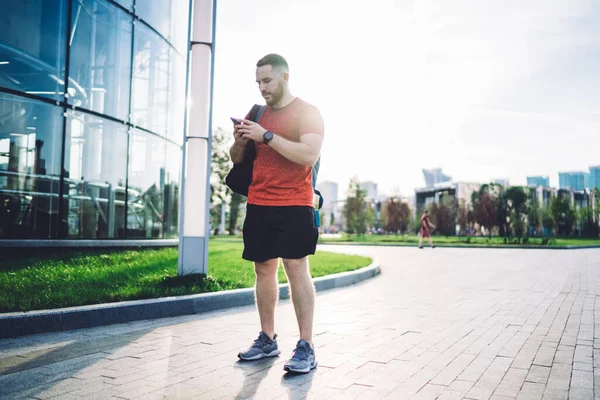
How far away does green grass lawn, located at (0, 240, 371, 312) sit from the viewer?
15.7 ft

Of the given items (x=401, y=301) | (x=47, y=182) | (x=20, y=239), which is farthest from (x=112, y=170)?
(x=401, y=301)

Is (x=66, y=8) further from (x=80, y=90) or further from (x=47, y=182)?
(x=47, y=182)

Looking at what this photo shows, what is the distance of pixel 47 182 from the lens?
9.52 m

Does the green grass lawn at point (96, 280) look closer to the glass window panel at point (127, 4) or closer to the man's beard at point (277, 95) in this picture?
the man's beard at point (277, 95)

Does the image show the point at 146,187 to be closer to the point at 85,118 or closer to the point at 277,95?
the point at 85,118

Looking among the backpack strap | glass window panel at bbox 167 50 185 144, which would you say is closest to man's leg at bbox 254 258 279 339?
the backpack strap

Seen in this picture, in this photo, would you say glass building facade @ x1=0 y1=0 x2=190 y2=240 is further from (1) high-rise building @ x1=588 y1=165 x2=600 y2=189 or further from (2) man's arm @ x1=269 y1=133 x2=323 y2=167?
(1) high-rise building @ x1=588 y1=165 x2=600 y2=189

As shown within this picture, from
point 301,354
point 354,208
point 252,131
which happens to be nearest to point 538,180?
point 354,208

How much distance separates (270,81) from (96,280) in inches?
162

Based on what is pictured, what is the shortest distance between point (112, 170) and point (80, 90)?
6.03 feet

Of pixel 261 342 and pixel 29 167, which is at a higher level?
pixel 29 167

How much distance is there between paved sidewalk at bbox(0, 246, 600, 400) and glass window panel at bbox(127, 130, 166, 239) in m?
6.90

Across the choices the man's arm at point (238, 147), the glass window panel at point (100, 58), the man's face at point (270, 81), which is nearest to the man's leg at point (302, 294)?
the man's arm at point (238, 147)

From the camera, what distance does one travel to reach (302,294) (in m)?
3.23
